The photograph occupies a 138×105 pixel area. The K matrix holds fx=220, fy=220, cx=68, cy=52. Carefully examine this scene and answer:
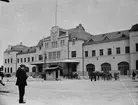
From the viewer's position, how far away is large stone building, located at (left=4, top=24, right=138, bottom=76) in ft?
133

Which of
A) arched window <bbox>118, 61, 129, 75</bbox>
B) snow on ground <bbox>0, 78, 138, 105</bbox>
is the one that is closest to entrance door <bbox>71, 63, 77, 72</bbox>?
arched window <bbox>118, 61, 129, 75</bbox>

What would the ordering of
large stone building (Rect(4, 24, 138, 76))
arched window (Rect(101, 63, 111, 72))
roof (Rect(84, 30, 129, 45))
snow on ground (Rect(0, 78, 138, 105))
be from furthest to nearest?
arched window (Rect(101, 63, 111, 72)) < roof (Rect(84, 30, 129, 45)) < large stone building (Rect(4, 24, 138, 76)) < snow on ground (Rect(0, 78, 138, 105))

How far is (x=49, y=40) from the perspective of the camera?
5469cm

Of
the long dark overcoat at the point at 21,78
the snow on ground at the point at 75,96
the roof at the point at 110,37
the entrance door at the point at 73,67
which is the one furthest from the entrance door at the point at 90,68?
the long dark overcoat at the point at 21,78

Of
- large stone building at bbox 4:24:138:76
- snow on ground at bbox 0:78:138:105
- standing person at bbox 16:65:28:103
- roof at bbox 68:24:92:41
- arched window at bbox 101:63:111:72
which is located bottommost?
snow on ground at bbox 0:78:138:105

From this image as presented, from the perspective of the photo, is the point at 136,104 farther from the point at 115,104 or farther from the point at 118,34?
the point at 118,34

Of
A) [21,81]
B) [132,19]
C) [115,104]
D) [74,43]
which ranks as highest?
[74,43]

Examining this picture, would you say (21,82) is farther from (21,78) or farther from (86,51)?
(86,51)

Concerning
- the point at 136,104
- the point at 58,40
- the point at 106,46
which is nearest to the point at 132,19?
the point at 136,104

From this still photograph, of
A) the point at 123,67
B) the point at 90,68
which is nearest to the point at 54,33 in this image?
the point at 90,68

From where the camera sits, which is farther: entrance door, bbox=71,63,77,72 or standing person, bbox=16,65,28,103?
entrance door, bbox=71,63,77,72

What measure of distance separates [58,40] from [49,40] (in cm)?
316

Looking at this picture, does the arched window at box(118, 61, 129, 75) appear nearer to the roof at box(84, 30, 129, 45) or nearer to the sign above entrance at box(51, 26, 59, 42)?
the roof at box(84, 30, 129, 45)

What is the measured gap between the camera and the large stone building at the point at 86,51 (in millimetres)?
40594
